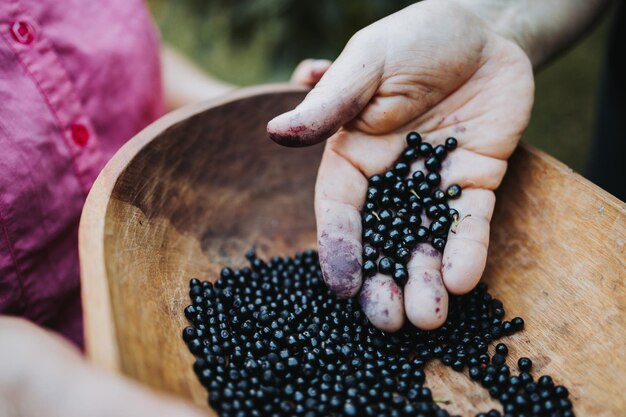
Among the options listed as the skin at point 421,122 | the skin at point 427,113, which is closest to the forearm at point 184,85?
the skin at point 427,113

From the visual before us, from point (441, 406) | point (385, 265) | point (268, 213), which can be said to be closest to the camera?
point (441, 406)

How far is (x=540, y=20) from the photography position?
7.93ft

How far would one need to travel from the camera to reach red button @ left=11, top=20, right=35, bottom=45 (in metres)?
1.89

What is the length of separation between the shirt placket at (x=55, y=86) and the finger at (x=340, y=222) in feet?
3.07

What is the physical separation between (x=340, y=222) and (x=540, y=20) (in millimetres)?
1455

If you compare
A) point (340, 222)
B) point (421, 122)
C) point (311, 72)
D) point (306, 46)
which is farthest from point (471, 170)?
point (306, 46)

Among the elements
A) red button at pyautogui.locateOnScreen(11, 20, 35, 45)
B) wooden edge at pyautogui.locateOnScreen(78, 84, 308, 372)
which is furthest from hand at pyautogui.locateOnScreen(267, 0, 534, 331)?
red button at pyautogui.locateOnScreen(11, 20, 35, 45)

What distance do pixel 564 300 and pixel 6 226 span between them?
6.44 feet

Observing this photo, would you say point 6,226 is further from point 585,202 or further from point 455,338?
point 585,202

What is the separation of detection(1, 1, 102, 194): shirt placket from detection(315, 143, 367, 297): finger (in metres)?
0.94

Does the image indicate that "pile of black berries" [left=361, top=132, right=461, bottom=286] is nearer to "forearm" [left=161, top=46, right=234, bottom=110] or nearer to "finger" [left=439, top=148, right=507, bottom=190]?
"finger" [left=439, top=148, right=507, bottom=190]

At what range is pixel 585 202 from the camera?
1.86m

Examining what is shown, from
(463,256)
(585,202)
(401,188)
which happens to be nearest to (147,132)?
(401,188)

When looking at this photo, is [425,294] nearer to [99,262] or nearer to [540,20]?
[99,262]
